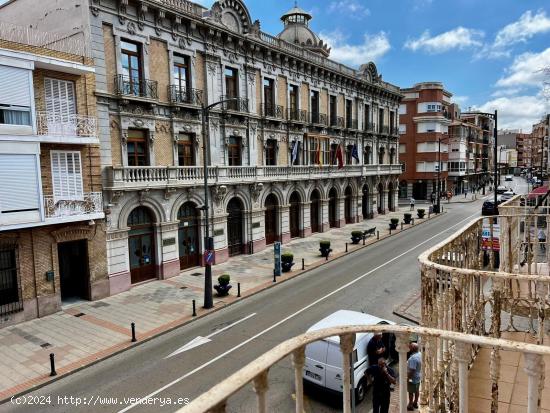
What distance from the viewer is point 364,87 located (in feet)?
142

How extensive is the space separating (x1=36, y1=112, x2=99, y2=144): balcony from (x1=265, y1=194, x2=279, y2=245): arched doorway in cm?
1514

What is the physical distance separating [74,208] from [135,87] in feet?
24.9

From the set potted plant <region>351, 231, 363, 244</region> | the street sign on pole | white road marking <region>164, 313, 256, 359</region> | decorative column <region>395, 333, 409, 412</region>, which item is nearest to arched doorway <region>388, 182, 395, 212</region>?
potted plant <region>351, 231, 363, 244</region>

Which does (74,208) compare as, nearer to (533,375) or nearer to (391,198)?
(533,375)

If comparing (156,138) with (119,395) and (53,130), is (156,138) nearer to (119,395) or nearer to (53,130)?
(53,130)

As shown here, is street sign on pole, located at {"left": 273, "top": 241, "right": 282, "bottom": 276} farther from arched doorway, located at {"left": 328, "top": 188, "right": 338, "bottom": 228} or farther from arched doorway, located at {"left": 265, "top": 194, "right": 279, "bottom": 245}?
arched doorway, located at {"left": 328, "top": 188, "right": 338, "bottom": 228}

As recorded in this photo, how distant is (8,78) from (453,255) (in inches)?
689

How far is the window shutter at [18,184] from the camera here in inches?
609

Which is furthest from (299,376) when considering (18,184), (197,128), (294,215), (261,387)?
(294,215)

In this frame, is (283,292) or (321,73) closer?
(283,292)

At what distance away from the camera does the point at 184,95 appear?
23953 millimetres

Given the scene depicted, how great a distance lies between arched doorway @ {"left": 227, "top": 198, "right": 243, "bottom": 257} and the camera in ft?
90.9

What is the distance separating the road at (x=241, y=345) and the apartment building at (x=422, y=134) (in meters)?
41.5

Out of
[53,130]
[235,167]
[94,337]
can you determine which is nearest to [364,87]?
[235,167]
